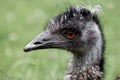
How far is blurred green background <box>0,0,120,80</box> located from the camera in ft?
30.9

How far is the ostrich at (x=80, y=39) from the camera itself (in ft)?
24.9

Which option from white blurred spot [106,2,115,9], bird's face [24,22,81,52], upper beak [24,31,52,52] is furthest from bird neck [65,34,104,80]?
white blurred spot [106,2,115,9]

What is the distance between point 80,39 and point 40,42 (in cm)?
47

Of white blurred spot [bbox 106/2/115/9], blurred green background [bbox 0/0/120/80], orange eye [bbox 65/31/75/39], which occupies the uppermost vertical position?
white blurred spot [bbox 106/2/115/9]

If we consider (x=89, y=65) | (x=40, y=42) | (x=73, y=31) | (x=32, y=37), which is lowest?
(x=89, y=65)

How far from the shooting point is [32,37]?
12.4m

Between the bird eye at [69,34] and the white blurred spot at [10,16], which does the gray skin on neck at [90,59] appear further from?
the white blurred spot at [10,16]

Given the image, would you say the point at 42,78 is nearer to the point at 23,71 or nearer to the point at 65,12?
the point at 23,71

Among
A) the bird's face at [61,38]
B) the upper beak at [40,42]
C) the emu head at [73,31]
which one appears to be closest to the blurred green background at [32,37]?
the emu head at [73,31]

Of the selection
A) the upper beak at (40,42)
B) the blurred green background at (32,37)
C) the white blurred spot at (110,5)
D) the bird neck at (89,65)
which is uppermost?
the white blurred spot at (110,5)

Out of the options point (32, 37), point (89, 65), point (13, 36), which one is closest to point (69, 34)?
point (89, 65)

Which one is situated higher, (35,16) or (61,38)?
(35,16)

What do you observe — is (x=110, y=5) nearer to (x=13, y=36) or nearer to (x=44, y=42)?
(x=13, y=36)

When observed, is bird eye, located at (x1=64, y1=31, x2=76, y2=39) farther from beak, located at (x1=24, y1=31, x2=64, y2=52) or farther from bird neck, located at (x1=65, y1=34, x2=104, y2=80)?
bird neck, located at (x1=65, y1=34, x2=104, y2=80)
